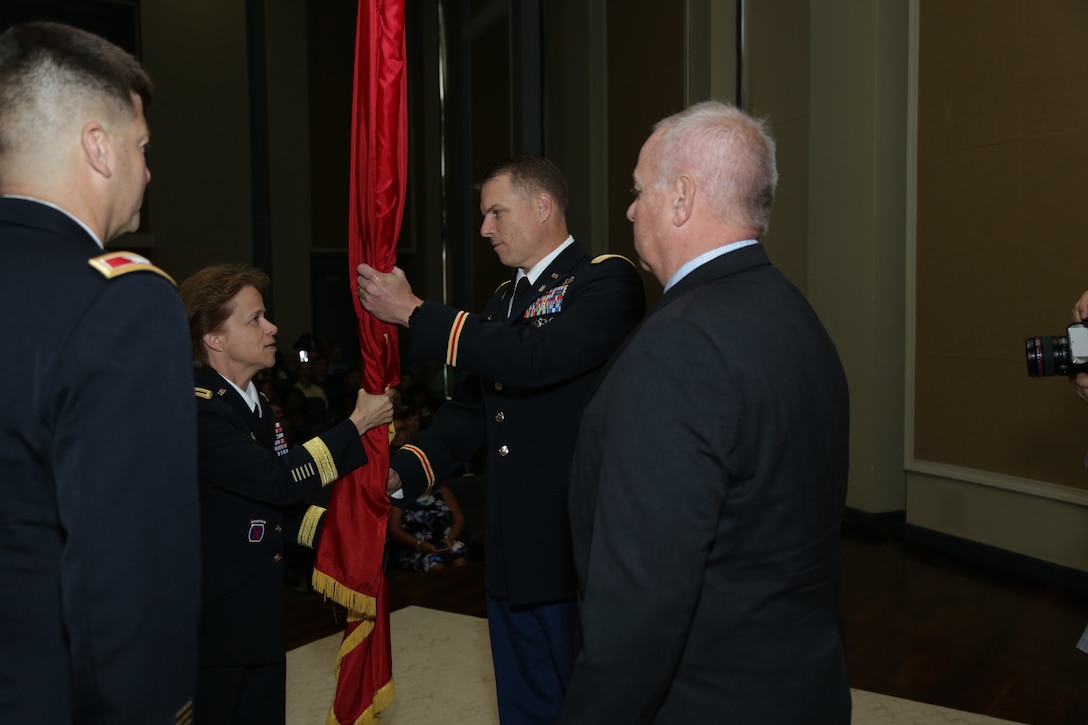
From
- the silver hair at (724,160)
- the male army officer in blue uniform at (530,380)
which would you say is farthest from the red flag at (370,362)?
the silver hair at (724,160)

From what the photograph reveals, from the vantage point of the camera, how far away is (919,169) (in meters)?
4.97

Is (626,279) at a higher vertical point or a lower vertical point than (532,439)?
higher

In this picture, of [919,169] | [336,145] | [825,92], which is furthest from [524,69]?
[336,145]

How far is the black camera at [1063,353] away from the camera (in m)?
2.06

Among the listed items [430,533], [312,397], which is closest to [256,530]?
[430,533]

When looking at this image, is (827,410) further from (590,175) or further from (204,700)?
(590,175)

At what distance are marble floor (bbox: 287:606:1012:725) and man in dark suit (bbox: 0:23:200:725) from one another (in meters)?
2.08

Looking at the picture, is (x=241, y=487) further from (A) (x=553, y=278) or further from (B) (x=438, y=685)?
(B) (x=438, y=685)

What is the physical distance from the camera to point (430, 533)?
4.86m

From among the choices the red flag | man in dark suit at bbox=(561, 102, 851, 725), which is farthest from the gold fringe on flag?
man in dark suit at bbox=(561, 102, 851, 725)

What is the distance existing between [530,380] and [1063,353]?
1.23 meters

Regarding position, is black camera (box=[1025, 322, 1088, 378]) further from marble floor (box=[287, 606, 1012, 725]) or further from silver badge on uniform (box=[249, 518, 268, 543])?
silver badge on uniform (box=[249, 518, 268, 543])

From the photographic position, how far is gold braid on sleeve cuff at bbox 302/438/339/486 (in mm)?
1920

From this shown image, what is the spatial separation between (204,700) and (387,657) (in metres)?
0.50
